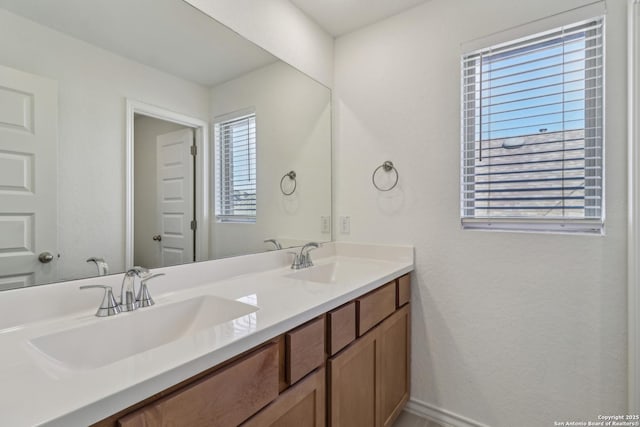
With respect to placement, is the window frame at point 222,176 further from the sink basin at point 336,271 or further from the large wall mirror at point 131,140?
the sink basin at point 336,271

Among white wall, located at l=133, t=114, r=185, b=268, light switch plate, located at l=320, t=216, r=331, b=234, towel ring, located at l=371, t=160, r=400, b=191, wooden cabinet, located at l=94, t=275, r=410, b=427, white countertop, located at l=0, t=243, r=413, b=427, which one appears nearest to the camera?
white countertop, located at l=0, t=243, r=413, b=427

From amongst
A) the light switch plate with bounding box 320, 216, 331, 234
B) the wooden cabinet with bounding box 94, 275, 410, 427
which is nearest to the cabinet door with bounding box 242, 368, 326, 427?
the wooden cabinet with bounding box 94, 275, 410, 427

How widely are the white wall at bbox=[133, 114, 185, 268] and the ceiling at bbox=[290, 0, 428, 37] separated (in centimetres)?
117

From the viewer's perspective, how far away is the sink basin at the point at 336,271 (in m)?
1.57

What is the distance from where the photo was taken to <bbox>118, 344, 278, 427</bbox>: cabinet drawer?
23.7 inches

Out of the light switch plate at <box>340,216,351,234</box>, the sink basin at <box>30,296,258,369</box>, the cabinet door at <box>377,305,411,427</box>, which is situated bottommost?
the cabinet door at <box>377,305,411,427</box>

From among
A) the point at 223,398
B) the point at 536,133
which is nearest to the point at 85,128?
the point at 223,398

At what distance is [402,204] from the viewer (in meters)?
1.79

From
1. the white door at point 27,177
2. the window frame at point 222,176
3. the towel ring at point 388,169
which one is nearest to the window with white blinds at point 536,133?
the towel ring at point 388,169

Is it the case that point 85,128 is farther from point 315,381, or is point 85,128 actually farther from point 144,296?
point 315,381

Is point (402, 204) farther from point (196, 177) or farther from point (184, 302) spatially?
point (184, 302)

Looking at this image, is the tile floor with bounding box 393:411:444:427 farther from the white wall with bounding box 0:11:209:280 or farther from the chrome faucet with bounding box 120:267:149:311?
the white wall with bounding box 0:11:209:280

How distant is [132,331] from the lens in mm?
911

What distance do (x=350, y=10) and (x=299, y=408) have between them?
2.01m
